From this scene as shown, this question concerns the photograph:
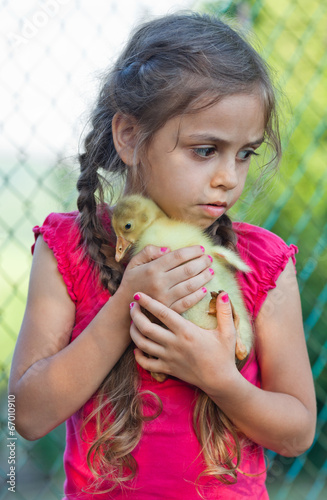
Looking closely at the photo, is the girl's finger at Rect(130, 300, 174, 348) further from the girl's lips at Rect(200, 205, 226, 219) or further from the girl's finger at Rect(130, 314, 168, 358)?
Result: the girl's lips at Rect(200, 205, 226, 219)

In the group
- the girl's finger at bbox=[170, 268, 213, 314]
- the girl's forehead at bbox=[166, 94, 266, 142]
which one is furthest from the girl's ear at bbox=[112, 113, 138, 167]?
the girl's finger at bbox=[170, 268, 213, 314]

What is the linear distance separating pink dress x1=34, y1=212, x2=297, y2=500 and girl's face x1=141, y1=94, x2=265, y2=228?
0.23 meters

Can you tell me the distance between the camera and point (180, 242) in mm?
1143

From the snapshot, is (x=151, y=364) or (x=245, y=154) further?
(x=245, y=154)

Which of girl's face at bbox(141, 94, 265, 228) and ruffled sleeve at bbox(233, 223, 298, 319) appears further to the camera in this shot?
ruffled sleeve at bbox(233, 223, 298, 319)

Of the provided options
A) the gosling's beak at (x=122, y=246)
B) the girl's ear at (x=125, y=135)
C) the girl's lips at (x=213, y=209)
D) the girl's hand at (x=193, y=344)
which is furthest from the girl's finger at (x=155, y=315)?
the girl's ear at (x=125, y=135)

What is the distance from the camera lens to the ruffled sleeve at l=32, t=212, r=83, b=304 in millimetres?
1257

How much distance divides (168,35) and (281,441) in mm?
935

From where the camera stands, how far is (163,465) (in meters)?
1.18

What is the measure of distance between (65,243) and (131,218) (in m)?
0.21

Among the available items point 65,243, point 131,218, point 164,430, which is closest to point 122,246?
point 131,218

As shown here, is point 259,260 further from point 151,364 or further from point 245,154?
point 151,364

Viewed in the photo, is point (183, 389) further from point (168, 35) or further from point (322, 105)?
point (322, 105)

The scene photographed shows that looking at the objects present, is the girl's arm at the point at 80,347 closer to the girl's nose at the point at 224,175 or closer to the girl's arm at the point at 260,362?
the girl's arm at the point at 260,362
